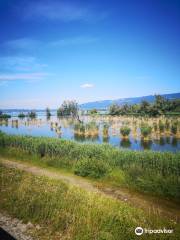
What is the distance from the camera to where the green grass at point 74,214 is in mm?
9516

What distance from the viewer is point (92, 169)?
62.0ft

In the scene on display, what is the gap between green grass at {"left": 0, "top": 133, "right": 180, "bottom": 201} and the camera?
50.0 ft

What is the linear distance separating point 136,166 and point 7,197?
391 inches

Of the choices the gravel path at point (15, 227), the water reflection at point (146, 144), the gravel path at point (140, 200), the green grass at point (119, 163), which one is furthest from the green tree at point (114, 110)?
the gravel path at point (15, 227)

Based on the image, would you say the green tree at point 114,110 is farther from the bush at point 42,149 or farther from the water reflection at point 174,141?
the bush at point 42,149

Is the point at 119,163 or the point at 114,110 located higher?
the point at 114,110

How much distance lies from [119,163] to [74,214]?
30.9 ft

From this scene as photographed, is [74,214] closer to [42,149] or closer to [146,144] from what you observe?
[42,149]

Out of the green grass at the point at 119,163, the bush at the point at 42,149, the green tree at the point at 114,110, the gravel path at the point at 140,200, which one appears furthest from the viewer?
the green tree at the point at 114,110

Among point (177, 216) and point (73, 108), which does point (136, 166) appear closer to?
point (177, 216)

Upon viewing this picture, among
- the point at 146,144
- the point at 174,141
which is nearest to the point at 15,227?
the point at 146,144

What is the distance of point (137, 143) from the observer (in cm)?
4022

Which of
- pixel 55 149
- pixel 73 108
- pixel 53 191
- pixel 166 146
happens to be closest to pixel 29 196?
pixel 53 191

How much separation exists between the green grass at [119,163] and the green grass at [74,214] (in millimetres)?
4015
